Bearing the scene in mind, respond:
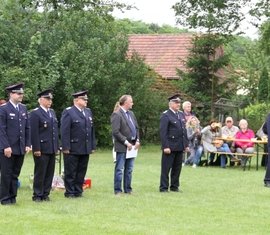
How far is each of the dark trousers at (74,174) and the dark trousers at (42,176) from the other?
0.48m

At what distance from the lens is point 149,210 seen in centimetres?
1155

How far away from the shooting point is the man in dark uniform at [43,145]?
1233 cm

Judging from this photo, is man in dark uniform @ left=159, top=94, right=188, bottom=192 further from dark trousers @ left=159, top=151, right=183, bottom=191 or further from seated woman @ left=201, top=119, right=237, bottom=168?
seated woman @ left=201, top=119, right=237, bottom=168

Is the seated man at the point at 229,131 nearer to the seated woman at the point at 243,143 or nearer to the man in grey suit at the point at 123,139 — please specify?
the seated woman at the point at 243,143

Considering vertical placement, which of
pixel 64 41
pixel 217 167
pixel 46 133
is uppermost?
pixel 64 41

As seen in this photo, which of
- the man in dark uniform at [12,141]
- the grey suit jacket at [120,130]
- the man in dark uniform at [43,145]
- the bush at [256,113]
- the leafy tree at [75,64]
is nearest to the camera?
the man in dark uniform at [12,141]

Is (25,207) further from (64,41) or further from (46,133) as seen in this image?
(64,41)

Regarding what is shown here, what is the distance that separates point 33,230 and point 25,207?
2.07 m

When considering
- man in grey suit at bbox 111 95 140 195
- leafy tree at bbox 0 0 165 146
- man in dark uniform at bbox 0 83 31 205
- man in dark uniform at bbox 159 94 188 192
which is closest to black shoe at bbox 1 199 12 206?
man in dark uniform at bbox 0 83 31 205

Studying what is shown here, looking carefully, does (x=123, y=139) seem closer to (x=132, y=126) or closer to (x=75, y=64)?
(x=132, y=126)

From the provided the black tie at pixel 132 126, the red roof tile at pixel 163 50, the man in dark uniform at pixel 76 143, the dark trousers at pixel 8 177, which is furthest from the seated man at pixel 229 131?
the red roof tile at pixel 163 50

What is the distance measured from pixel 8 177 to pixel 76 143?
162 centimetres

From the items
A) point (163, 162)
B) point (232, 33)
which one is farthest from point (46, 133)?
point (232, 33)

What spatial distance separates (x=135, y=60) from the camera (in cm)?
2895
